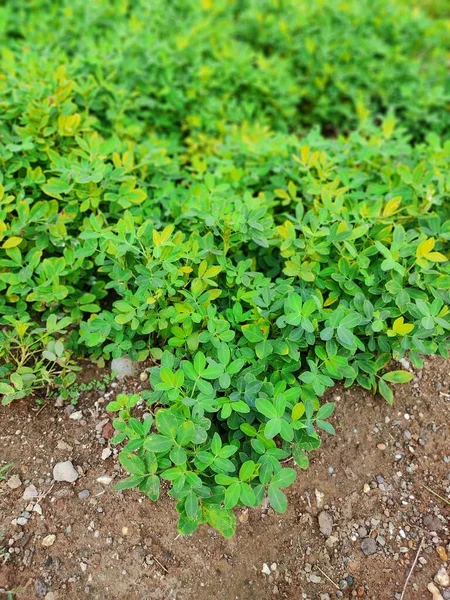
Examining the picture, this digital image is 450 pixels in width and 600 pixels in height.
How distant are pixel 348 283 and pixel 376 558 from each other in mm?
1061

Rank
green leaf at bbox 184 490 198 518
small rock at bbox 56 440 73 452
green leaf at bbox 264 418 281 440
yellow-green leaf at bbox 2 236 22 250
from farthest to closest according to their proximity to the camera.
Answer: yellow-green leaf at bbox 2 236 22 250, small rock at bbox 56 440 73 452, green leaf at bbox 264 418 281 440, green leaf at bbox 184 490 198 518

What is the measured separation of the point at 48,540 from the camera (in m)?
1.78

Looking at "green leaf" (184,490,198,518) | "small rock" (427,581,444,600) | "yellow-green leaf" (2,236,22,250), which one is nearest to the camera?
"green leaf" (184,490,198,518)

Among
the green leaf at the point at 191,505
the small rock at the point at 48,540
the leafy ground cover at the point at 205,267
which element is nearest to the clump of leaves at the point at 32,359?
the leafy ground cover at the point at 205,267

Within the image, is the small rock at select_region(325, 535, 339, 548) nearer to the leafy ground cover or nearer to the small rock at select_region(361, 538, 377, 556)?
the small rock at select_region(361, 538, 377, 556)

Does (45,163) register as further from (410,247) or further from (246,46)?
(246,46)

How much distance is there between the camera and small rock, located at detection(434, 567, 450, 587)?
1795mm

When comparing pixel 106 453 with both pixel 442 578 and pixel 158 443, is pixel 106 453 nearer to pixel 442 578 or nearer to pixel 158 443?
pixel 158 443

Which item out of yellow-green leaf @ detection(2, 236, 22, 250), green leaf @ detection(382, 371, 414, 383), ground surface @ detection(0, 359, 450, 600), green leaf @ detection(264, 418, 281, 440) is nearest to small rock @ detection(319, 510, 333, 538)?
ground surface @ detection(0, 359, 450, 600)

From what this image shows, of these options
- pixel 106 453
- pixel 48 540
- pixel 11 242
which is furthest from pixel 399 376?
pixel 11 242

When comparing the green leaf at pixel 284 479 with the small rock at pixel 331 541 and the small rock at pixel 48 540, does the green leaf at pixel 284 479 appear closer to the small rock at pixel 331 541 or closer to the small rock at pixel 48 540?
the small rock at pixel 331 541

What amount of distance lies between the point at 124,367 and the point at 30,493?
0.61m

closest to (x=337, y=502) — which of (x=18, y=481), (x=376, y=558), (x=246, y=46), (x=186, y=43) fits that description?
(x=376, y=558)

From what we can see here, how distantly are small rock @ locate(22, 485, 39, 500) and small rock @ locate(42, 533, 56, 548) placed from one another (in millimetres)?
161
